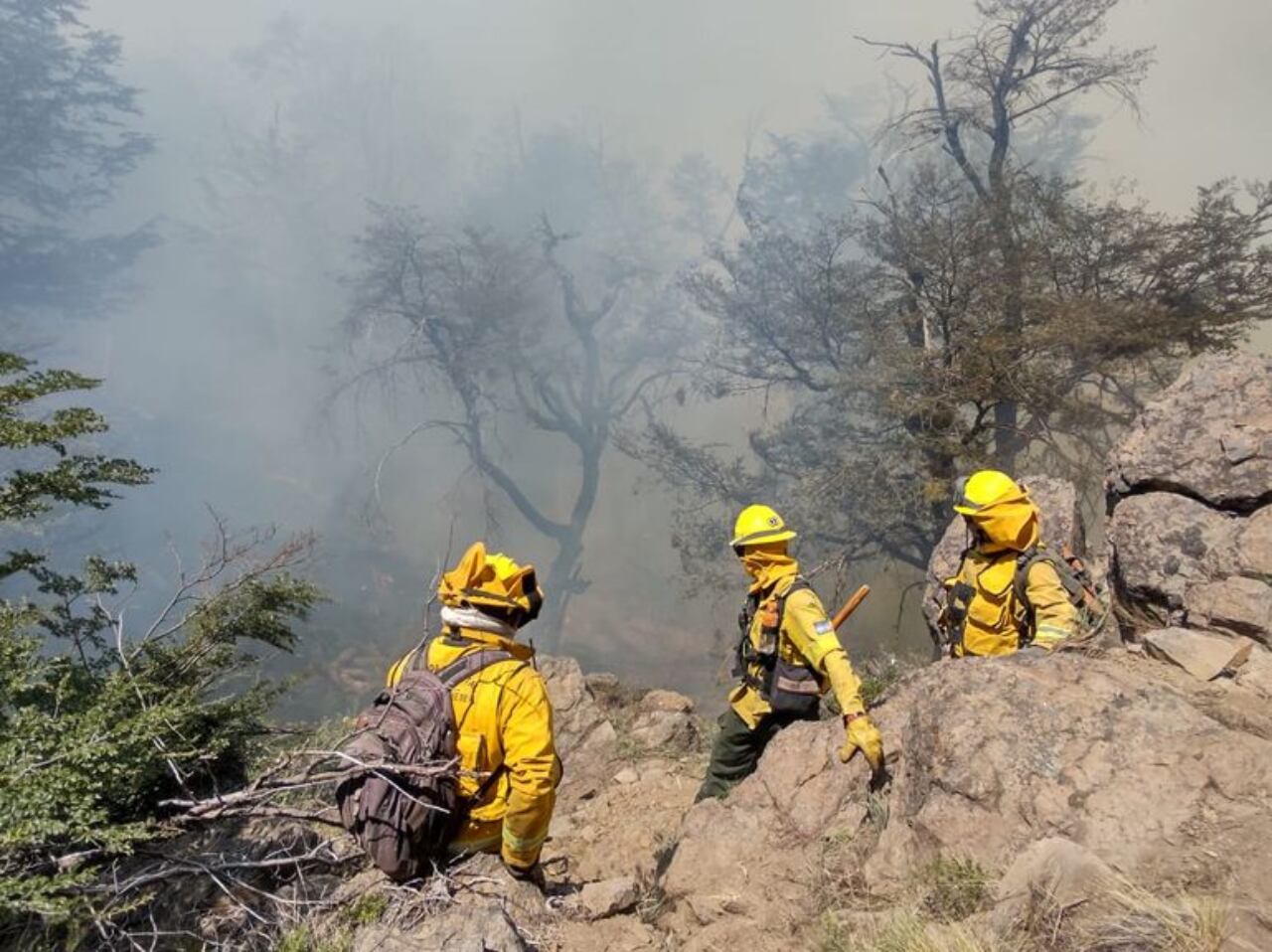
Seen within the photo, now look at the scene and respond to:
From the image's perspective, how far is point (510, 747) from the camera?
98.0 inches

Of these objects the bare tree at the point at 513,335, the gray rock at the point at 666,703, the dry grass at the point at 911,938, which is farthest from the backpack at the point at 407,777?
the bare tree at the point at 513,335

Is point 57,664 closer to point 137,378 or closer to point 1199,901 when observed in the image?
point 1199,901

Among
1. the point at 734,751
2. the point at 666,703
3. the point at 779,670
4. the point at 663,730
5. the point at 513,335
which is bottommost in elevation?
the point at 666,703

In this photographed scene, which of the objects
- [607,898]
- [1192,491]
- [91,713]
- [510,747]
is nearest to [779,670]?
[607,898]

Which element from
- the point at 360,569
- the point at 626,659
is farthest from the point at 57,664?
the point at 360,569

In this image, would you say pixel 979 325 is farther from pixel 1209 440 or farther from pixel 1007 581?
pixel 1007 581

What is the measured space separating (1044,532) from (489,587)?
505 centimetres

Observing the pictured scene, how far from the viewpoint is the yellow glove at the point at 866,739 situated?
9.19 ft

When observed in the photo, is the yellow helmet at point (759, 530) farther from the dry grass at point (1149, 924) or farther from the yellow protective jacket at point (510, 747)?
the dry grass at point (1149, 924)

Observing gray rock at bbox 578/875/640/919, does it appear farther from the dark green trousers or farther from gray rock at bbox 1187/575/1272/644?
gray rock at bbox 1187/575/1272/644

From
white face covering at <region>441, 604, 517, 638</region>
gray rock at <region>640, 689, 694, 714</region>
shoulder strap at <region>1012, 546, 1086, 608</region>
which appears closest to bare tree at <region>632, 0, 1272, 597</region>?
gray rock at <region>640, 689, 694, 714</region>

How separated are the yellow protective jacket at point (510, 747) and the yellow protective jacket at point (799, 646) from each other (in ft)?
3.81

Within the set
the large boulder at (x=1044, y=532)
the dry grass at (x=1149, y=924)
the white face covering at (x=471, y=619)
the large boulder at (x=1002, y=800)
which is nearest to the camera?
the dry grass at (x=1149, y=924)

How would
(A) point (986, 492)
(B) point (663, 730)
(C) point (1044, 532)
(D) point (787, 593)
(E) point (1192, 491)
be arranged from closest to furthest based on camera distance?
(D) point (787, 593) < (A) point (986, 492) < (E) point (1192, 491) < (C) point (1044, 532) < (B) point (663, 730)
